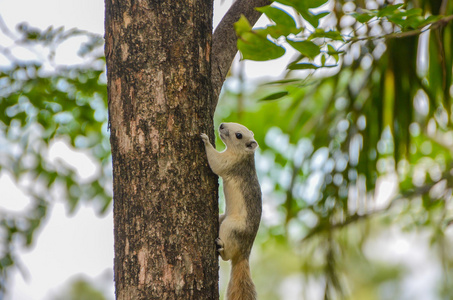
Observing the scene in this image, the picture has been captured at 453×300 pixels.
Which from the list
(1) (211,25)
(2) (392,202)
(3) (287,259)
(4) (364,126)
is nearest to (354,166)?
(4) (364,126)

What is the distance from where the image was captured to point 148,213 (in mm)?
1926

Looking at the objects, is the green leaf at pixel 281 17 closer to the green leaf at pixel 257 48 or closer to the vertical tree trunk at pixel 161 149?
the green leaf at pixel 257 48

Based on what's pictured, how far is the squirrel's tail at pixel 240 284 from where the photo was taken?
8.95 ft

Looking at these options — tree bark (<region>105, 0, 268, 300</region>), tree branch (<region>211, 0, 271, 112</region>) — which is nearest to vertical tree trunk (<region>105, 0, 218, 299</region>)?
tree bark (<region>105, 0, 268, 300</region>)

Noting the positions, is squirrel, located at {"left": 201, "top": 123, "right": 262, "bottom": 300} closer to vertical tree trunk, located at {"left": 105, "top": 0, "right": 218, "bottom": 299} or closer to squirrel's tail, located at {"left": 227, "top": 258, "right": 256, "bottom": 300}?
squirrel's tail, located at {"left": 227, "top": 258, "right": 256, "bottom": 300}

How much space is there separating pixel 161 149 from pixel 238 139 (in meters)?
1.43

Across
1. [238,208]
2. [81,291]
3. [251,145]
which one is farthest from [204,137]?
[81,291]

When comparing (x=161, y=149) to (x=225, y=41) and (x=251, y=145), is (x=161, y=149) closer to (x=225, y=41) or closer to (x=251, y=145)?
(x=225, y=41)

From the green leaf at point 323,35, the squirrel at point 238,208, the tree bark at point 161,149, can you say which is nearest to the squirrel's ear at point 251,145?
the squirrel at point 238,208

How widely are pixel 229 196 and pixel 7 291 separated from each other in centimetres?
179

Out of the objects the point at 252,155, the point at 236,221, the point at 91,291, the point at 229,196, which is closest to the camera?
the point at 236,221

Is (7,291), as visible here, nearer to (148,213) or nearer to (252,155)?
(252,155)

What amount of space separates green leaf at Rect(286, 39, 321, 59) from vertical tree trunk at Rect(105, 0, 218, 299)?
1.84ft

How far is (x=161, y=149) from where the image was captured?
2.01m
